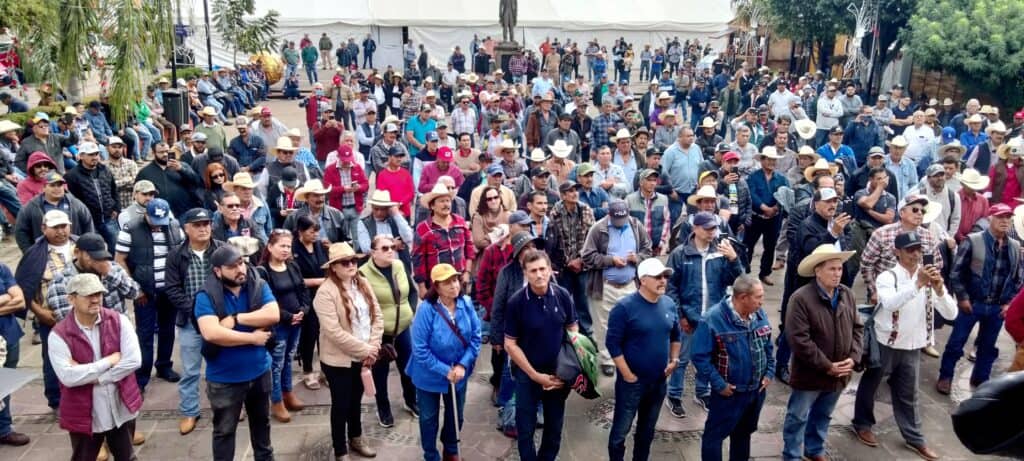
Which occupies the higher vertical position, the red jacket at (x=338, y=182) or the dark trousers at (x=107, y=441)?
the red jacket at (x=338, y=182)

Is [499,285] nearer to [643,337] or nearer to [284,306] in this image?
[643,337]

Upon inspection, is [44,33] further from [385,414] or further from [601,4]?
[601,4]

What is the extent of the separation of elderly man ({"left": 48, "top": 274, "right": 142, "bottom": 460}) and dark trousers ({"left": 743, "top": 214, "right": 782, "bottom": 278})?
6673mm

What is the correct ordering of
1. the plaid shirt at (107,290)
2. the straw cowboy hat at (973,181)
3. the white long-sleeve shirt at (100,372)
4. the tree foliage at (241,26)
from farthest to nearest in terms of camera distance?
1. the tree foliage at (241,26)
2. the straw cowboy hat at (973,181)
3. the plaid shirt at (107,290)
4. the white long-sleeve shirt at (100,372)

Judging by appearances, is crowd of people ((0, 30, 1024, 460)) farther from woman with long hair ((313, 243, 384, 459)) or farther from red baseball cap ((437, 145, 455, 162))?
red baseball cap ((437, 145, 455, 162))

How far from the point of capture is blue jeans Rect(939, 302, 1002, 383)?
21.0ft

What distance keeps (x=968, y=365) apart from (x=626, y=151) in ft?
14.6

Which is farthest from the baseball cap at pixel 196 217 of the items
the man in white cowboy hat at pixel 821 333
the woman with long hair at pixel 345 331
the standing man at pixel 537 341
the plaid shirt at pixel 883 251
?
the plaid shirt at pixel 883 251

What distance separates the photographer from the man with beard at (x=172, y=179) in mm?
7898

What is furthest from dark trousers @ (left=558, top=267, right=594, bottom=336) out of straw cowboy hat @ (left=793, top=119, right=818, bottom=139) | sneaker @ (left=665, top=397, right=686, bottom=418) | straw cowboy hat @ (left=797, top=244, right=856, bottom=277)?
straw cowboy hat @ (left=793, top=119, right=818, bottom=139)

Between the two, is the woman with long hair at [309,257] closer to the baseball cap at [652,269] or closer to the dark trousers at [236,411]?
the dark trousers at [236,411]

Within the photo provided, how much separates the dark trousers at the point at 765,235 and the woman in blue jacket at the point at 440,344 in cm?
493

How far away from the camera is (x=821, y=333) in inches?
198

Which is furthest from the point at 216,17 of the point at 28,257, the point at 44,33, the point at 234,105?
the point at 28,257
